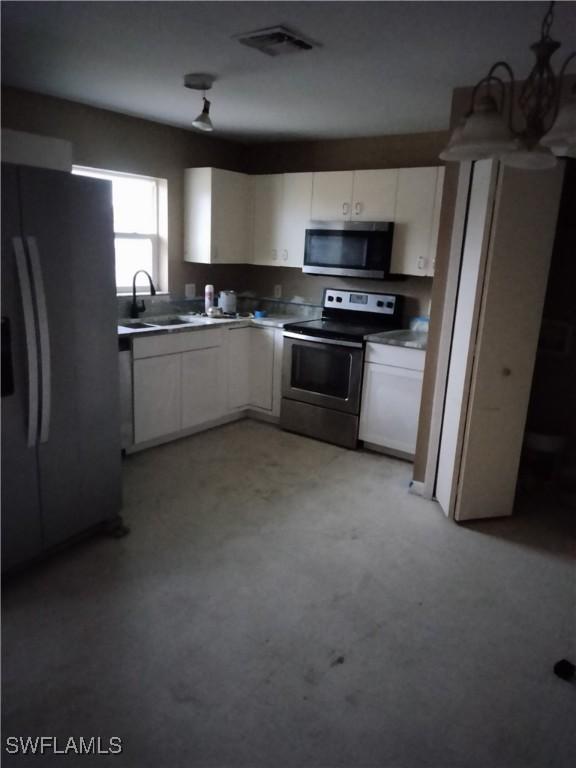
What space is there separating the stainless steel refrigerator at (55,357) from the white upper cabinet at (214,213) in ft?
6.85

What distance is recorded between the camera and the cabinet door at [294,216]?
450 cm

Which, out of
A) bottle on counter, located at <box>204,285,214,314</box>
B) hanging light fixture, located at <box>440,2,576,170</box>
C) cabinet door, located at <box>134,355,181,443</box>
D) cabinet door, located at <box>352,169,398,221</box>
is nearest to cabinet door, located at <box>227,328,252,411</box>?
bottle on counter, located at <box>204,285,214,314</box>

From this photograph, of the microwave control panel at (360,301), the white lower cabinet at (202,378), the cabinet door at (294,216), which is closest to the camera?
the white lower cabinet at (202,378)

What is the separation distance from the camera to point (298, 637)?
85.3 inches

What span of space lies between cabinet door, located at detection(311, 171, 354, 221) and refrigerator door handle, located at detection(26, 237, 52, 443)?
105 inches

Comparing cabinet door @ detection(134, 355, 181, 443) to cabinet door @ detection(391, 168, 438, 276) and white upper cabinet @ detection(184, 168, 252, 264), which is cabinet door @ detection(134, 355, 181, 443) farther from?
cabinet door @ detection(391, 168, 438, 276)

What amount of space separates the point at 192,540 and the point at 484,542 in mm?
1552

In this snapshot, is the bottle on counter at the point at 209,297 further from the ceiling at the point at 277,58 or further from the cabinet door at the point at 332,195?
the ceiling at the point at 277,58

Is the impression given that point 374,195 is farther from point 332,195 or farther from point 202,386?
point 202,386

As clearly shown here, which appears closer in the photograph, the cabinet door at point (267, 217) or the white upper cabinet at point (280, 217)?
the white upper cabinet at point (280, 217)

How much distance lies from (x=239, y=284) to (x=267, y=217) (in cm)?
80

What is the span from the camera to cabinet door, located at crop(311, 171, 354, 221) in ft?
14.0

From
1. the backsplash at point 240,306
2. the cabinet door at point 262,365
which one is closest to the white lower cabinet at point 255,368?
the cabinet door at point 262,365

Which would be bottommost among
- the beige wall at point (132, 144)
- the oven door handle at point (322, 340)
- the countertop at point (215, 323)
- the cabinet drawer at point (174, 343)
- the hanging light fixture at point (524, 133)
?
the cabinet drawer at point (174, 343)
